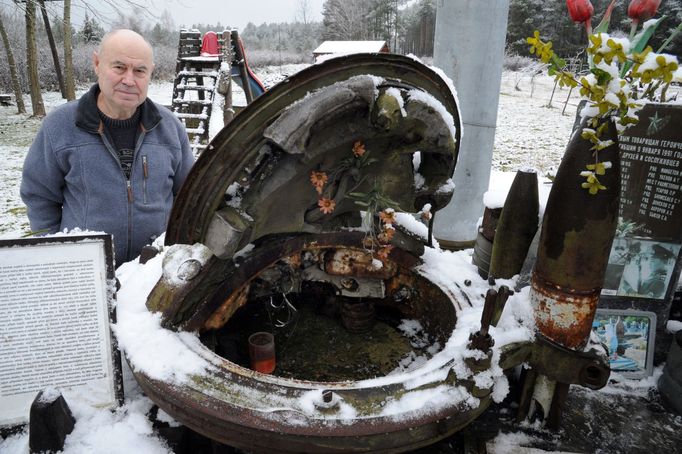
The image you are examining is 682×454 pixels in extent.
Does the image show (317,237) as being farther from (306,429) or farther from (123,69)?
(123,69)

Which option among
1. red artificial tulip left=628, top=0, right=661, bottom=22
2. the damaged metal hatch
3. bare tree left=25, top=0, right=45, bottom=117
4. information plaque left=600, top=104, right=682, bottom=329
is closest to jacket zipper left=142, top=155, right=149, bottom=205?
the damaged metal hatch

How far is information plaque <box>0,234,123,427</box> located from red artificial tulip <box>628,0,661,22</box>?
250 centimetres

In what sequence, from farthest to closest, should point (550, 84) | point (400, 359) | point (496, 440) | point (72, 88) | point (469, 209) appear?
point (550, 84) < point (72, 88) < point (469, 209) < point (400, 359) < point (496, 440)

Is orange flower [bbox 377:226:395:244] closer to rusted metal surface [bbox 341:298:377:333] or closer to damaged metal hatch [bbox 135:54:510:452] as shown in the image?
damaged metal hatch [bbox 135:54:510:452]

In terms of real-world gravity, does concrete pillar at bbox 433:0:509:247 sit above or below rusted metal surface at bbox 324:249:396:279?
above

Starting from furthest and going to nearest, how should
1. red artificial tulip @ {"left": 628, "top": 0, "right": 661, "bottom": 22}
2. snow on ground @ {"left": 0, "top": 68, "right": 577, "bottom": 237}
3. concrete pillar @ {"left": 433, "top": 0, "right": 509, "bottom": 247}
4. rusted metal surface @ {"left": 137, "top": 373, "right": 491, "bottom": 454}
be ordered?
snow on ground @ {"left": 0, "top": 68, "right": 577, "bottom": 237} → concrete pillar @ {"left": 433, "top": 0, "right": 509, "bottom": 247} → red artificial tulip @ {"left": 628, "top": 0, "right": 661, "bottom": 22} → rusted metal surface @ {"left": 137, "top": 373, "right": 491, "bottom": 454}

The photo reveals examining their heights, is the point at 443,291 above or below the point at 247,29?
→ below

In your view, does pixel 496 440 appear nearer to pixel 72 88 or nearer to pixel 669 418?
pixel 669 418

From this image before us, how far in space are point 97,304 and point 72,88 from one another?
15.1 meters

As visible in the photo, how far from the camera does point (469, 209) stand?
5.14 m

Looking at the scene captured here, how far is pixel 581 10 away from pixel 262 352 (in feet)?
7.17

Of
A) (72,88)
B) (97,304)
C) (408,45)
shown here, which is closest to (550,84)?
(408,45)

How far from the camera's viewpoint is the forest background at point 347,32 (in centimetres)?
1666

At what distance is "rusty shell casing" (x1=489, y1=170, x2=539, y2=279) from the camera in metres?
2.47
